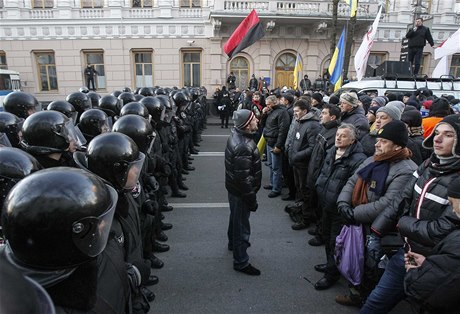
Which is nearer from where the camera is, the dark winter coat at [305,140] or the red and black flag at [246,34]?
the dark winter coat at [305,140]

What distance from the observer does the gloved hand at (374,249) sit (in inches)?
113

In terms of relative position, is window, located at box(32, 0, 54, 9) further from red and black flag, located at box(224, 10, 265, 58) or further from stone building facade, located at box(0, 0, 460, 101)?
red and black flag, located at box(224, 10, 265, 58)

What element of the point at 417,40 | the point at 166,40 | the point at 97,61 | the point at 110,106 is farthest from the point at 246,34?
the point at 97,61

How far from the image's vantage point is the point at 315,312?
3273mm

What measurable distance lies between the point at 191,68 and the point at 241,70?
3307 mm

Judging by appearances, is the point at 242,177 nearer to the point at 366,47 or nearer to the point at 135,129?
the point at 135,129

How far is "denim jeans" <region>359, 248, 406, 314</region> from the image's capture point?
8.61ft

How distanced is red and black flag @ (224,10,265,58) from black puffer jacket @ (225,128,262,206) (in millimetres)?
6198

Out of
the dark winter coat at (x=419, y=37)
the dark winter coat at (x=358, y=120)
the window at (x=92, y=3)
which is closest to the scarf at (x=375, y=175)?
the dark winter coat at (x=358, y=120)

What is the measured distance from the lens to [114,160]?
2.16m

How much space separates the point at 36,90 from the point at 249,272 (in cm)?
2315

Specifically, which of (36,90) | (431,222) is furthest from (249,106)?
(36,90)

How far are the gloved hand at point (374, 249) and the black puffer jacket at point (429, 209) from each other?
1.42ft

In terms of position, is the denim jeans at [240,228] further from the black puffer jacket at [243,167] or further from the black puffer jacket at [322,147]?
the black puffer jacket at [322,147]
